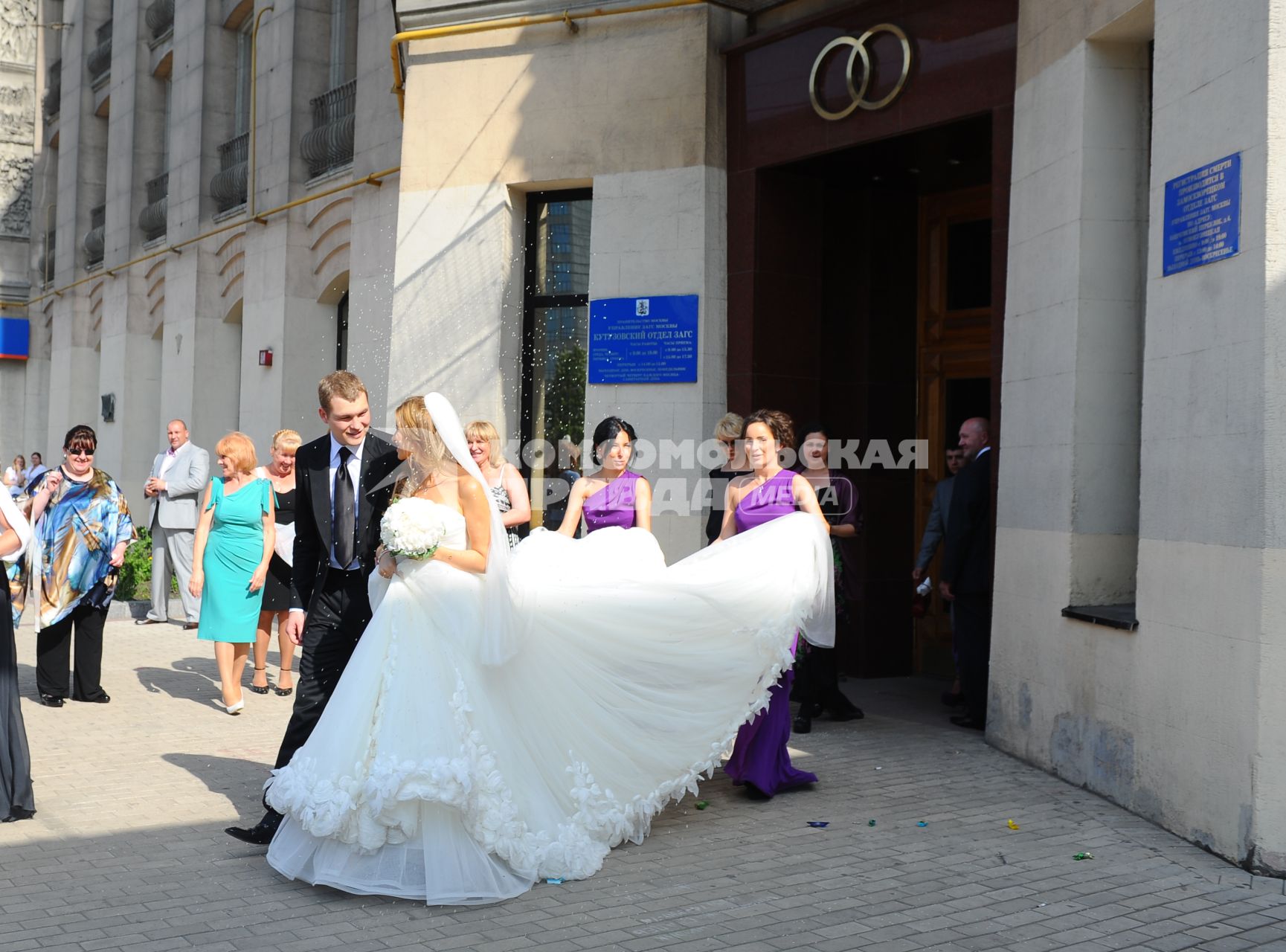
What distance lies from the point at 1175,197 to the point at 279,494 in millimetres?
6939

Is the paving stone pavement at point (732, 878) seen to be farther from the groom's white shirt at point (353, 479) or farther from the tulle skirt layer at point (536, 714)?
the groom's white shirt at point (353, 479)

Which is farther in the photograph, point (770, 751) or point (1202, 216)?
point (770, 751)

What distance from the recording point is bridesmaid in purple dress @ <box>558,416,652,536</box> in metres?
7.86

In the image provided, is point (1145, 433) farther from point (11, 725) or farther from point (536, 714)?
point (11, 725)

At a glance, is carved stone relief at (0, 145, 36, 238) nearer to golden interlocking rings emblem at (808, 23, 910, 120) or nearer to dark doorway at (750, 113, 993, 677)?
dark doorway at (750, 113, 993, 677)

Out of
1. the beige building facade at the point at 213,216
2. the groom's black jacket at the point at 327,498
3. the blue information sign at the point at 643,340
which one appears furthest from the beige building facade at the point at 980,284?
the groom's black jacket at the point at 327,498

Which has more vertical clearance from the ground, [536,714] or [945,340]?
[945,340]

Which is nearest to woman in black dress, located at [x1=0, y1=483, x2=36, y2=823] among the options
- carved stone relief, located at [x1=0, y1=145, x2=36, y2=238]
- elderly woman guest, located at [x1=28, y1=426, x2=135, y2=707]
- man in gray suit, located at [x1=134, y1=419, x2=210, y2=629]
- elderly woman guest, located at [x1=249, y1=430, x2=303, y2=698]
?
elderly woman guest, located at [x1=28, y1=426, x2=135, y2=707]

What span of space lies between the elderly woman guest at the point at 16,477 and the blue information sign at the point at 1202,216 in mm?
17873

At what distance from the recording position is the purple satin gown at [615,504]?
7.93m

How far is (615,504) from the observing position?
7.94m

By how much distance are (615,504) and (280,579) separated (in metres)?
3.13

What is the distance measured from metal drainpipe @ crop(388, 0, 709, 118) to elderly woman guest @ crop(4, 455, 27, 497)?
11.4m

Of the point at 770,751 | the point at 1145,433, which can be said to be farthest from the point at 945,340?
the point at 770,751
